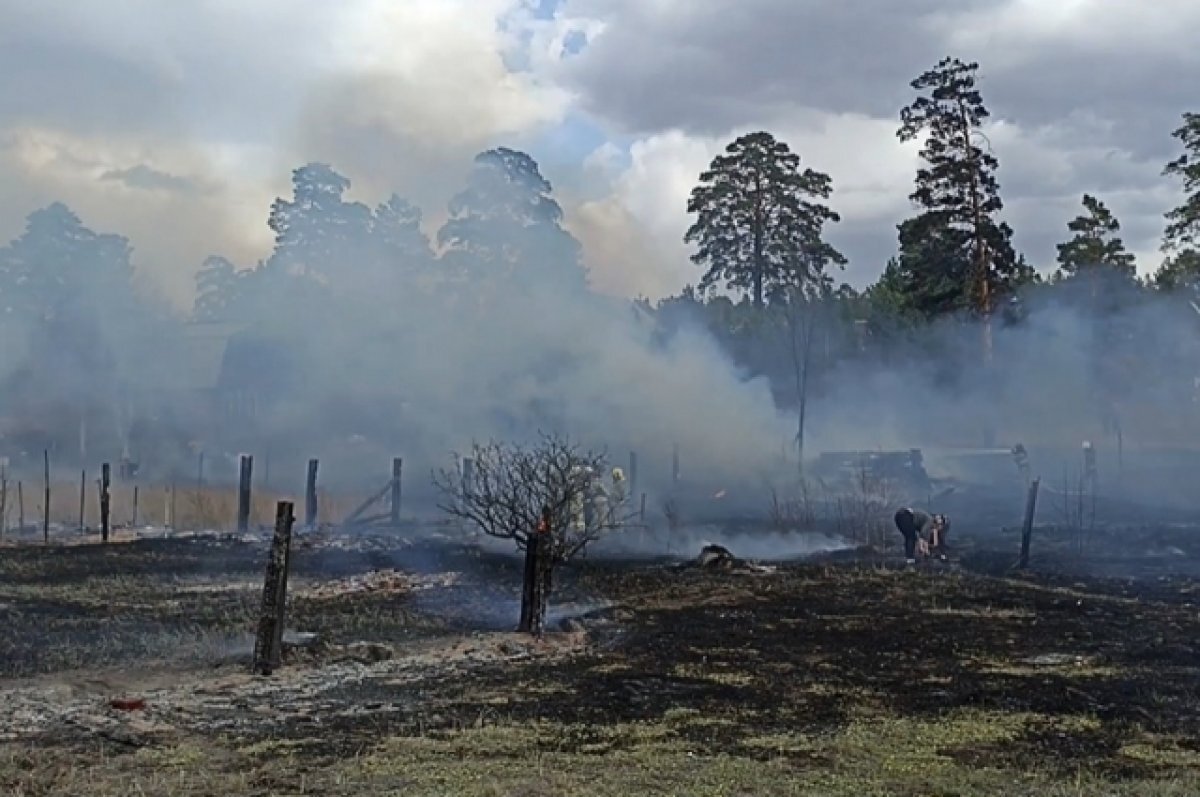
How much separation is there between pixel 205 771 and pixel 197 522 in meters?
23.6

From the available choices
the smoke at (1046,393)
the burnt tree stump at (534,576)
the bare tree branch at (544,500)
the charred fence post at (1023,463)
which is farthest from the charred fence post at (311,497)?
the smoke at (1046,393)

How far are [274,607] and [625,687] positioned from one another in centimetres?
339

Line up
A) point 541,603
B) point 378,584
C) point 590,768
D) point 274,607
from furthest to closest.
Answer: point 378,584 → point 541,603 → point 274,607 → point 590,768

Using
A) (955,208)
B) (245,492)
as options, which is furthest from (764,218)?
(245,492)

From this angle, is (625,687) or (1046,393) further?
(1046,393)

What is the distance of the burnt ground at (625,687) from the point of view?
828 cm

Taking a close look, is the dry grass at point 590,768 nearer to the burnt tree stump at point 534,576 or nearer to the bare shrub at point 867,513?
the burnt tree stump at point 534,576

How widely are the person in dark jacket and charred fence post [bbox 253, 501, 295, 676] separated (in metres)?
12.9

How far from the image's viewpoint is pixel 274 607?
40.2ft

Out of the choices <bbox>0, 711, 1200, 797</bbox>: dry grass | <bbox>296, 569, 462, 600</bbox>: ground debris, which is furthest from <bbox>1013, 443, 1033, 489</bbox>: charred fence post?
<bbox>0, 711, 1200, 797</bbox>: dry grass

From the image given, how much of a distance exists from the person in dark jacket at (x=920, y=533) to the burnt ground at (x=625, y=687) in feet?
7.18

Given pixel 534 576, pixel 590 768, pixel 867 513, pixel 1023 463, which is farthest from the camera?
pixel 1023 463

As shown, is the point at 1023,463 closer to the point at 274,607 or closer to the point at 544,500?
the point at 544,500

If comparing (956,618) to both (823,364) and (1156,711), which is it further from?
(823,364)
